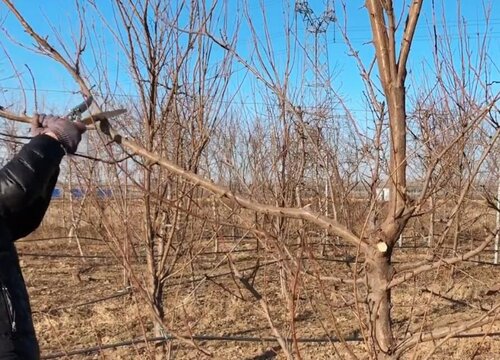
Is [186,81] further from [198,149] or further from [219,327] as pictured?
[219,327]

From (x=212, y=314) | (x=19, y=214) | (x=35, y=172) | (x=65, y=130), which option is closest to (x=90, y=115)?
(x=65, y=130)

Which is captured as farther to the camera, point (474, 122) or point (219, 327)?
point (219, 327)

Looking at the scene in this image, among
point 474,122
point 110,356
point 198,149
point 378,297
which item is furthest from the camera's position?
point 110,356

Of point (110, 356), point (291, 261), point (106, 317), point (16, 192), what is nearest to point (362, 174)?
point (291, 261)

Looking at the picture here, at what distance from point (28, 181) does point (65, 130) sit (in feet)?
0.48

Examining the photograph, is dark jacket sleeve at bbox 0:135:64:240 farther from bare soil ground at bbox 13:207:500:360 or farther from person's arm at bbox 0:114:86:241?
bare soil ground at bbox 13:207:500:360

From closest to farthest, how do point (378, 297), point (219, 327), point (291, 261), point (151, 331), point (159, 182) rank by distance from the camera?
point (378, 297), point (291, 261), point (159, 182), point (151, 331), point (219, 327)

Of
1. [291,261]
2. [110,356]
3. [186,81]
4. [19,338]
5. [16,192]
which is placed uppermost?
[186,81]

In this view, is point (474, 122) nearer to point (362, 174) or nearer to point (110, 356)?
point (362, 174)

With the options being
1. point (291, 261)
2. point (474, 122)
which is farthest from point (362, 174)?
point (474, 122)

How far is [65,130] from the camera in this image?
139cm

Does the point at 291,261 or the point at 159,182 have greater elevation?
the point at 159,182

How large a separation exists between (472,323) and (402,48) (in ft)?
2.06

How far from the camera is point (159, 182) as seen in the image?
10.5ft
